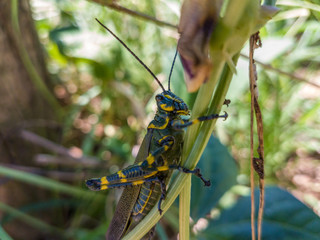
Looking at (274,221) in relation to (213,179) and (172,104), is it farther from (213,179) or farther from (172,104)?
(172,104)

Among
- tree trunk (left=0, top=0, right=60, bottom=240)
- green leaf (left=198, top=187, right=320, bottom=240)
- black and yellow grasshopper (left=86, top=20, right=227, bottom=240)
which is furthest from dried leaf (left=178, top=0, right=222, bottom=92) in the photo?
tree trunk (left=0, top=0, right=60, bottom=240)

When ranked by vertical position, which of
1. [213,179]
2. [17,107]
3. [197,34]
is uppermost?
[17,107]

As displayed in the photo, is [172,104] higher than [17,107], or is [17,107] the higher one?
[17,107]

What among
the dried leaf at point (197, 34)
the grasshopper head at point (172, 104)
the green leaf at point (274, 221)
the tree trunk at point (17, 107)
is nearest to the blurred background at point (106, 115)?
the tree trunk at point (17, 107)

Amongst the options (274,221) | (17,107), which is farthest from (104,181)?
(17,107)

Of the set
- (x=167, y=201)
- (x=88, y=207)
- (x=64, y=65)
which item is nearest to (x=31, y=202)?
(x=88, y=207)

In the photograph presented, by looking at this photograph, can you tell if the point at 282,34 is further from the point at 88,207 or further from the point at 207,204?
the point at 88,207
